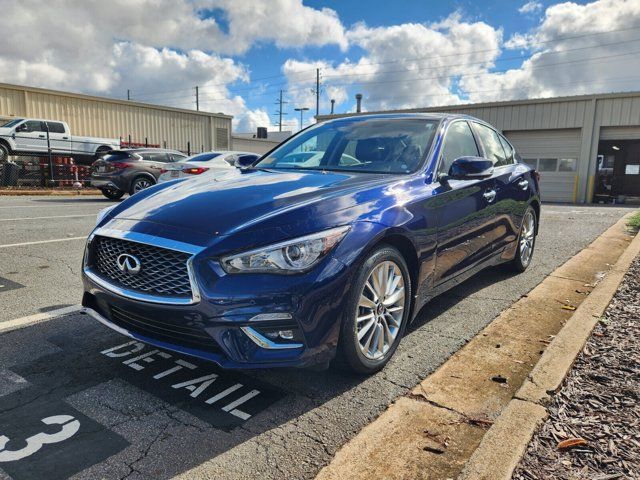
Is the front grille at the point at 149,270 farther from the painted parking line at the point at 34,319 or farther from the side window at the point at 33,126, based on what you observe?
the side window at the point at 33,126

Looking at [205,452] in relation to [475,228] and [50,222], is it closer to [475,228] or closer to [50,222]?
[475,228]

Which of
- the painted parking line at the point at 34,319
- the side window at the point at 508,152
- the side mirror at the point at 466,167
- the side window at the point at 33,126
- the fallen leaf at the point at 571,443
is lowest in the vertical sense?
the fallen leaf at the point at 571,443

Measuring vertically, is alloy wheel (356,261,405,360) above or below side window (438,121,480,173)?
below

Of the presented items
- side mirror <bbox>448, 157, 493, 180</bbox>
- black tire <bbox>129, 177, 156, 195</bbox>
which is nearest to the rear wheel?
black tire <bbox>129, 177, 156, 195</bbox>

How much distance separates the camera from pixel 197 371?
2.80m

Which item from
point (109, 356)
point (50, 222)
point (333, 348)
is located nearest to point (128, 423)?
point (109, 356)

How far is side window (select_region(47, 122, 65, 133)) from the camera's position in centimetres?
1947

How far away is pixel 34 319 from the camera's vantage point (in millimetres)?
3588

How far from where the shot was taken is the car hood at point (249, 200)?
2.45 m

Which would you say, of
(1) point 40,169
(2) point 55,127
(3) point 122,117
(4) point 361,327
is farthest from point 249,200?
(3) point 122,117

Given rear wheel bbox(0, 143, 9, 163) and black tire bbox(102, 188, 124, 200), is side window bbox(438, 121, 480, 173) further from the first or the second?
rear wheel bbox(0, 143, 9, 163)

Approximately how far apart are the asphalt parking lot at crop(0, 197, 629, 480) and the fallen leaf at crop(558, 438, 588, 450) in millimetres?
831

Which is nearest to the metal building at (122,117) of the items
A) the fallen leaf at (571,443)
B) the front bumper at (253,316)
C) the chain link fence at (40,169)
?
the chain link fence at (40,169)

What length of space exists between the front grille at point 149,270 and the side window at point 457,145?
6.79 feet
